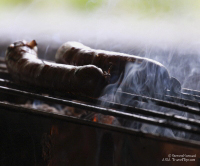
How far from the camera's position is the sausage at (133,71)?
1898 millimetres

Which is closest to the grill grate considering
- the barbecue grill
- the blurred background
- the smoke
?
the barbecue grill

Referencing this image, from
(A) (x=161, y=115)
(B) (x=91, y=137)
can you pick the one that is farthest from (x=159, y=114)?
(B) (x=91, y=137)

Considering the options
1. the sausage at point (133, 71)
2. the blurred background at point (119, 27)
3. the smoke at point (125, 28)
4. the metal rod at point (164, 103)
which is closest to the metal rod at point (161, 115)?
the metal rod at point (164, 103)

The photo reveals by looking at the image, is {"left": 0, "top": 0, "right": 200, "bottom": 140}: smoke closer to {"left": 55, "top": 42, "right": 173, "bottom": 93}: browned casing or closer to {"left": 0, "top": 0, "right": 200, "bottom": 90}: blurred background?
{"left": 0, "top": 0, "right": 200, "bottom": 90}: blurred background

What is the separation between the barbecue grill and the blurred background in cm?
160

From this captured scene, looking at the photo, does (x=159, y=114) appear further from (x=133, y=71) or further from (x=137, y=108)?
(x=133, y=71)

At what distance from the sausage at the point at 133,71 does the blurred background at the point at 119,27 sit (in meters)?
1.19

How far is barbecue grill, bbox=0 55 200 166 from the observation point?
1435mm

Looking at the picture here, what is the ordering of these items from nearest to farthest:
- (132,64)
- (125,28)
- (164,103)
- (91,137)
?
(91,137), (164,103), (132,64), (125,28)

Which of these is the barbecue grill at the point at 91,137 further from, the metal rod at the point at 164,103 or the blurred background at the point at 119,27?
the blurred background at the point at 119,27

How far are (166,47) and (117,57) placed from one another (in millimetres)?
1871

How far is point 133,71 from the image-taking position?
77.8 inches

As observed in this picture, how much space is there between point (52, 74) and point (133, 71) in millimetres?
695

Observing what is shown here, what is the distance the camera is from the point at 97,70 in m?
1.71
